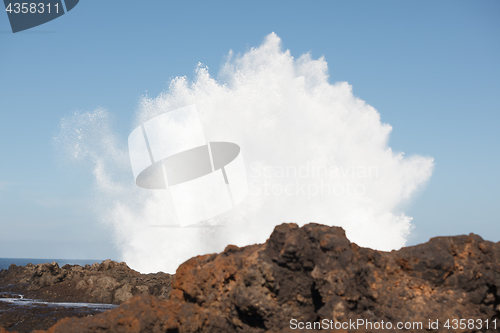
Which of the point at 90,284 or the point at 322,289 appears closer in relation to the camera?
the point at 322,289

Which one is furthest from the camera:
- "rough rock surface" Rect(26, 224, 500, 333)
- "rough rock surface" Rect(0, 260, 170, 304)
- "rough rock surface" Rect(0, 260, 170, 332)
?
"rough rock surface" Rect(0, 260, 170, 304)

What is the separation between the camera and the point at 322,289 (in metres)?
6.72

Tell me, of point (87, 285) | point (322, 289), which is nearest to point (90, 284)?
point (87, 285)

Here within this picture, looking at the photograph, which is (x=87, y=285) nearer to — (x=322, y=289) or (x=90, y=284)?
(x=90, y=284)

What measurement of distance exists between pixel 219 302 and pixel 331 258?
291 cm

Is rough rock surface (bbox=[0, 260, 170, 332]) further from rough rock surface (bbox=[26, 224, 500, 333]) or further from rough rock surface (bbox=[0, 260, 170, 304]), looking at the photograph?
rough rock surface (bbox=[26, 224, 500, 333])

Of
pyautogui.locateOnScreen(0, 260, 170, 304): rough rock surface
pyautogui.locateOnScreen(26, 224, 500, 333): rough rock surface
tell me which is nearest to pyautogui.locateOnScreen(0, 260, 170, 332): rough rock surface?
→ pyautogui.locateOnScreen(0, 260, 170, 304): rough rock surface

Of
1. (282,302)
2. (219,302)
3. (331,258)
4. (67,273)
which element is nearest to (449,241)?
(331,258)

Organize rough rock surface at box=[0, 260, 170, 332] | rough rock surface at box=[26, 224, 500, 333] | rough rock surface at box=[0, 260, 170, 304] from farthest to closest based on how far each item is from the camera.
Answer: rough rock surface at box=[0, 260, 170, 304] → rough rock surface at box=[0, 260, 170, 332] → rough rock surface at box=[26, 224, 500, 333]

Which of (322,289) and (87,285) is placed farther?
(87,285)

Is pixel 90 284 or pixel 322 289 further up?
pixel 322 289

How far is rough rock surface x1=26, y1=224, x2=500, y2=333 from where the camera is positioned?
670 cm

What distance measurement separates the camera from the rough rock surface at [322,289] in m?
6.70

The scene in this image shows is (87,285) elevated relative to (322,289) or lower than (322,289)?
lower
